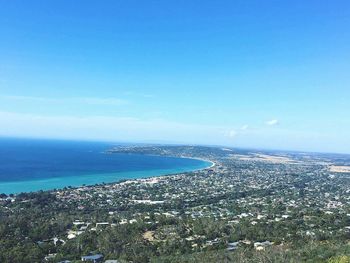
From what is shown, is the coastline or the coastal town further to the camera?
the coastline

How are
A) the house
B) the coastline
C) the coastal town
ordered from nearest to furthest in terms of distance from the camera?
1. the house
2. the coastal town
3. the coastline

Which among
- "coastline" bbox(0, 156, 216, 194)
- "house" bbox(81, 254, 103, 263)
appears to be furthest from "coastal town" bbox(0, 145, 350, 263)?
"coastline" bbox(0, 156, 216, 194)

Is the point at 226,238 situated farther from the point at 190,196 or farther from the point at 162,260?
the point at 190,196

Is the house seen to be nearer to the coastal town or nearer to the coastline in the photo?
the coastal town

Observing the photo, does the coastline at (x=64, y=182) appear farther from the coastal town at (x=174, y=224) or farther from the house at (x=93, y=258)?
the house at (x=93, y=258)

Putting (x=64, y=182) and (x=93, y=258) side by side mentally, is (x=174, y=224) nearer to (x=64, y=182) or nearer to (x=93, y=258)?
(x=93, y=258)

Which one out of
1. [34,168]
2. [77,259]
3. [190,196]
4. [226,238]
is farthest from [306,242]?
[34,168]

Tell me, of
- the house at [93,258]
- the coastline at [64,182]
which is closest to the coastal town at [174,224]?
the house at [93,258]

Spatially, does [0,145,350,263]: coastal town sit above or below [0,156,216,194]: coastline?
above
